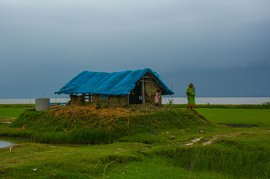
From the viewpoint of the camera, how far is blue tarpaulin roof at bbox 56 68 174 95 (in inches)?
993

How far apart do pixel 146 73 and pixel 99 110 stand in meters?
4.80

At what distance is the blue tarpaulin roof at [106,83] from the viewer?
993 inches

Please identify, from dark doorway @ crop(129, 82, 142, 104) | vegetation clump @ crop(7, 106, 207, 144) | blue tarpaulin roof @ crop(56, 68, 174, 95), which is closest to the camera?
vegetation clump @ crop(7, 106, 207, 144)

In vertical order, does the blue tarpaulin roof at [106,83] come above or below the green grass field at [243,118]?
above

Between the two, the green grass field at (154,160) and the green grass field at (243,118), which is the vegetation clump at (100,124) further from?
the green grass field at (243,118)

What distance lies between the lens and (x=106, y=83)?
86.9 ft

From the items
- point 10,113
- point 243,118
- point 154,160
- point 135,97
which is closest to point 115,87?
point 135,97

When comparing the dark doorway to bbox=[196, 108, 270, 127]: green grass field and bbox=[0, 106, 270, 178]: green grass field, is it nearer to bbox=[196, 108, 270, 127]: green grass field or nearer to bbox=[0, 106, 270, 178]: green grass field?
bbox=[196, 108, 270, 127]: green grass field

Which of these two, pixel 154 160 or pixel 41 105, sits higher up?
pixel 41 105

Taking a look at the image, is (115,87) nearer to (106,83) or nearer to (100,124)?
(106,83)

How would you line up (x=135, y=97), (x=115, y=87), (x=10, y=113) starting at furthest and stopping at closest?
(x=10, y=113) < (x=135, y=97) < (x=115, y=87)

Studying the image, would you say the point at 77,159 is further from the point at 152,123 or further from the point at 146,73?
the point at 146,73

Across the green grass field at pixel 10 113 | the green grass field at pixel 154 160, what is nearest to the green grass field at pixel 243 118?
the green grass field at pixel 154 160

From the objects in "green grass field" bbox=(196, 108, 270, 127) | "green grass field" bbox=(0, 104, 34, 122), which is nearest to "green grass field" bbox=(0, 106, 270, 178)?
"green grass field" bbox=(196, 108, 270, 127)
